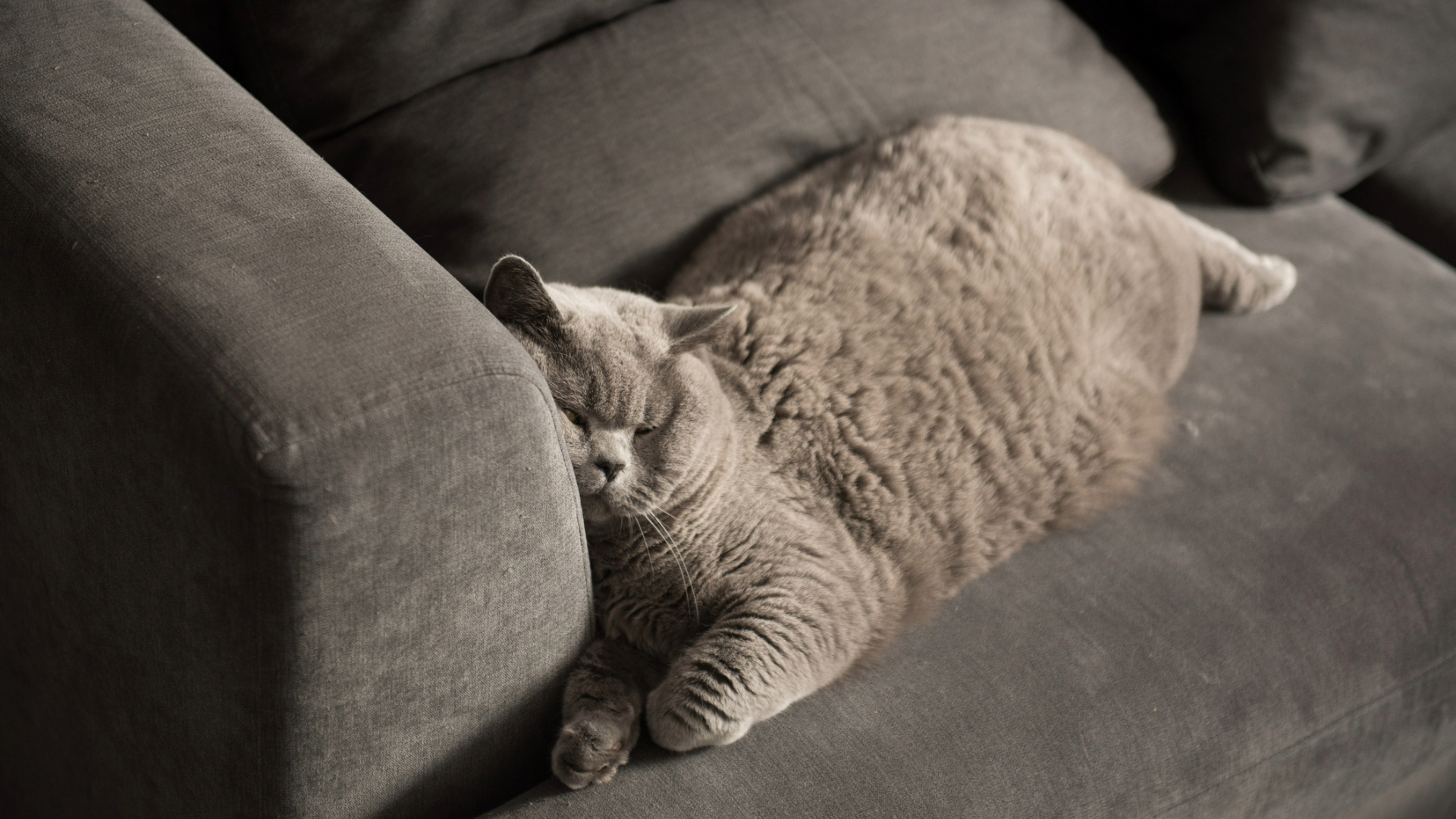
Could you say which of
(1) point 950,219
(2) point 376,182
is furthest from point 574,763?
(1) point 950,219

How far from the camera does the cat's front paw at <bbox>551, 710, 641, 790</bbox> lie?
3.06ft

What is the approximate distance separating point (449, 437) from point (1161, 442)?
104 cm

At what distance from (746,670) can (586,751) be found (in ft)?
0.56

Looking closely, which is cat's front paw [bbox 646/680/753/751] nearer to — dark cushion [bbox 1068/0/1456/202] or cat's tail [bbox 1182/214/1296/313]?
cat's tail [bbox 1182/214/1296/313]

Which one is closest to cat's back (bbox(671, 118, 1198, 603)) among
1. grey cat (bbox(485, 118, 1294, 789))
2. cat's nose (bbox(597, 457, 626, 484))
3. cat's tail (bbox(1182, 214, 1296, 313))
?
grey cat (bbox(485, 118, 1294, 789))

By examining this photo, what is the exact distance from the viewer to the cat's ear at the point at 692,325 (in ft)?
3.58

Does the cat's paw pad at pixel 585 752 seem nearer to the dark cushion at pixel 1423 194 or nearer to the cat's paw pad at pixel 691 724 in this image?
the cat's paw pad at pixel 691 724

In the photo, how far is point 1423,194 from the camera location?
187 centimetres

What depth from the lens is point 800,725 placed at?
3.38 ft

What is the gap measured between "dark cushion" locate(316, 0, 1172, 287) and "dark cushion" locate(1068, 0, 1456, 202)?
24cm

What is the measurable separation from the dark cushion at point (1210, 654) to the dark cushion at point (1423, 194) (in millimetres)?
392

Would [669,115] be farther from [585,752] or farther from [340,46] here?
[585,752]

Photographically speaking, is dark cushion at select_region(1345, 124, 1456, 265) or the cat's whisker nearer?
the cat's whisker

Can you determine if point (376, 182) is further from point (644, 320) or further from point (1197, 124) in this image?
point (1197, 124)
